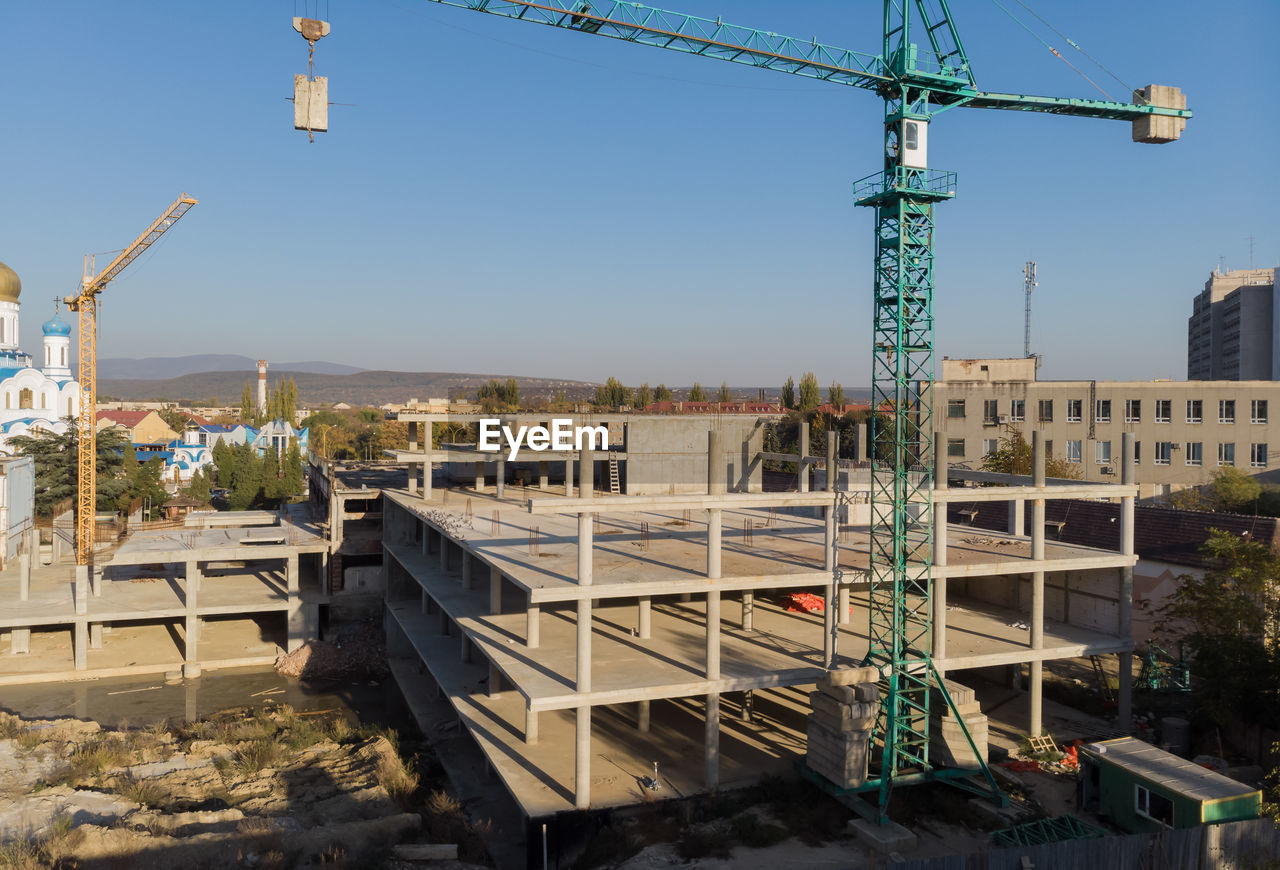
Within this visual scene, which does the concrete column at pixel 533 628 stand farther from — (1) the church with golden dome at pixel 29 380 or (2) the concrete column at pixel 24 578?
(1) the church with golden dome at pixel 29 380

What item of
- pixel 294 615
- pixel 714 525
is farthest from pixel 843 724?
pixel 294 615

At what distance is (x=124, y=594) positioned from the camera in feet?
153

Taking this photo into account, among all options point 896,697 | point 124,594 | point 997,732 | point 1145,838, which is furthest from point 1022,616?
point 124,594

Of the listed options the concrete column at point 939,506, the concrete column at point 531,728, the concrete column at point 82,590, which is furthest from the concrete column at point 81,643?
the concrete column at point 939,506

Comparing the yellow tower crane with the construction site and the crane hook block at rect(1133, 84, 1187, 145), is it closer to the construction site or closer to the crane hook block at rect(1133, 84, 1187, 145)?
the construction site

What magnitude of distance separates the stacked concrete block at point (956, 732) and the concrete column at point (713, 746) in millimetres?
6550

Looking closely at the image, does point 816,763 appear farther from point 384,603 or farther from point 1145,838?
point 384,603

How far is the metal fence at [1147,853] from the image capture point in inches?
710

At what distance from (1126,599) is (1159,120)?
59.3 feet

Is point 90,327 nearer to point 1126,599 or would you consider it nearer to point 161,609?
point 161,609

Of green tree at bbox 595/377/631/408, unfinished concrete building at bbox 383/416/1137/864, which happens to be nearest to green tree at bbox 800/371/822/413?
green tree at bbox 595/377/631/408

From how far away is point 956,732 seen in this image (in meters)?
25.6

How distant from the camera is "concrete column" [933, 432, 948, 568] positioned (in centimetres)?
2822

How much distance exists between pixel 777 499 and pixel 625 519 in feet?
51.9
